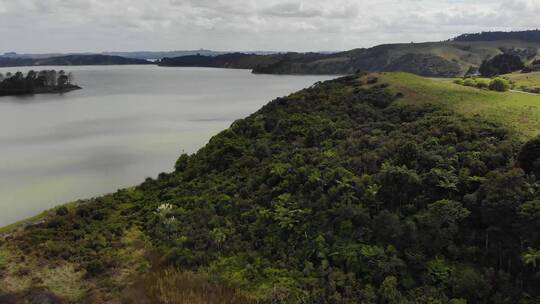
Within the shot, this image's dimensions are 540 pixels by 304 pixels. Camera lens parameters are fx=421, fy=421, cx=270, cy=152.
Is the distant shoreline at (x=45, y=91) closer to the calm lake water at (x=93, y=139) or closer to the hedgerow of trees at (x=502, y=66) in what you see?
the calm lake water at (x=93, y=139)

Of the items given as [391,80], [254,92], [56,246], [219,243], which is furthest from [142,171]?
[254,92]

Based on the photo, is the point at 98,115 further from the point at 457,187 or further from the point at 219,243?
the point at 457,187

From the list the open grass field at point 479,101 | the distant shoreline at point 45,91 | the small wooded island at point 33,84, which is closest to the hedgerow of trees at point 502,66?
the open grass field at point 479,101

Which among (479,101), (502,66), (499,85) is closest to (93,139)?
(479,101)

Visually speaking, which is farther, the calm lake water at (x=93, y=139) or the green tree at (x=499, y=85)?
the green tree at (x=499, y=85)

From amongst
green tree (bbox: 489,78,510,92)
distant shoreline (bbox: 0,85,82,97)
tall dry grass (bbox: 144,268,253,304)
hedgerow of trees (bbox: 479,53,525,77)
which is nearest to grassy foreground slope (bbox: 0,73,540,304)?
tall dry grass (bbox: 144,268,253,304)
